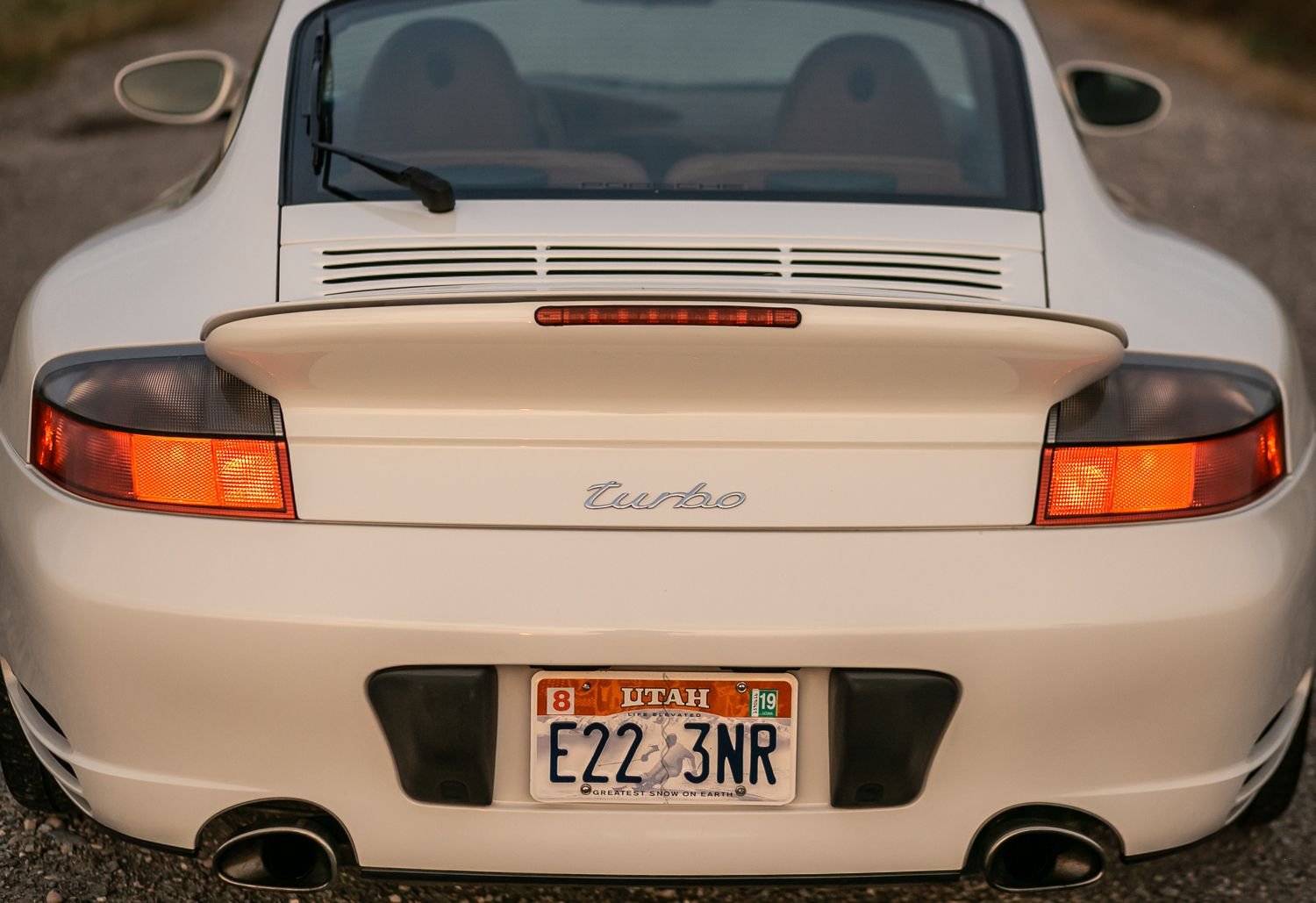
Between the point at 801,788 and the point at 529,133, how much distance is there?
55.4 inches

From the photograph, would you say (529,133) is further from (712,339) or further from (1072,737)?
(1072,737)

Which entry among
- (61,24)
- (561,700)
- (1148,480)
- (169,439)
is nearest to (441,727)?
(561,700)

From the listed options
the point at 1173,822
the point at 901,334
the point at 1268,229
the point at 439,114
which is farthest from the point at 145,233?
the point at 1268,229

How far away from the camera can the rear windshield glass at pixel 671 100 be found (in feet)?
9.04

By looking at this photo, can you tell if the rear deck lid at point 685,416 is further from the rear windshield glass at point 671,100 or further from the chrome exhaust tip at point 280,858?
the rear windshield glass at point 671,100

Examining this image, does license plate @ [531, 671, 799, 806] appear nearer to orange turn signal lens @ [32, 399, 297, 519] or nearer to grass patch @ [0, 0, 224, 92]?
orange turn signal lens @ [32, 399, 297, 519]

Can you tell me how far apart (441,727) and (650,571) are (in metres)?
0.34

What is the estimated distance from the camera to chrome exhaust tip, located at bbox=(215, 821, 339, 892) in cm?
212

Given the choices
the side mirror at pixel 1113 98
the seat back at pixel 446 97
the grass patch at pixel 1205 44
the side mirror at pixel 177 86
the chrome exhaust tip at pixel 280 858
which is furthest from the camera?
the grass patch at pixel 1205 44

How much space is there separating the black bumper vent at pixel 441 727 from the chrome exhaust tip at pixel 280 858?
17cm

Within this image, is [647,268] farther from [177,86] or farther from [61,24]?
[61,24]

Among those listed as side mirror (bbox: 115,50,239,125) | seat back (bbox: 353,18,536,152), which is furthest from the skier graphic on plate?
side mirror (bbox: 115,50,239,125)

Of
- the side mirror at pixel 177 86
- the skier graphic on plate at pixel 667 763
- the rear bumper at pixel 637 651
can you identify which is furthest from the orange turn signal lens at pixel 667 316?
the side mirror at pixel 177 86

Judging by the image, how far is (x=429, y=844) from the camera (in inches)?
82.5
